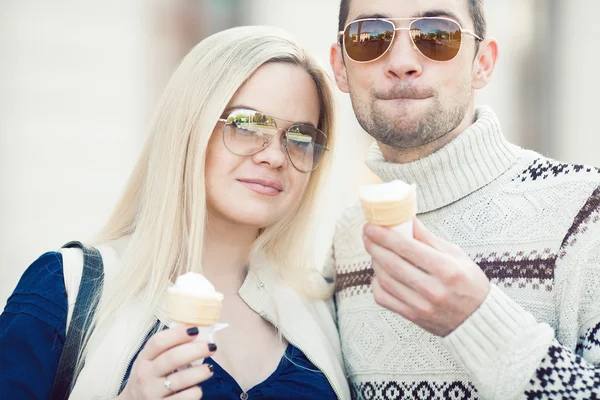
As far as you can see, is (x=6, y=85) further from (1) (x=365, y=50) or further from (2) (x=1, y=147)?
(1) (x=365, y=50)

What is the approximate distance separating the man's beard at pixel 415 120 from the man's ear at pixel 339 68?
38cm

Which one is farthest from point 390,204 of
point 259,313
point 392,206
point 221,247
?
point 221,247

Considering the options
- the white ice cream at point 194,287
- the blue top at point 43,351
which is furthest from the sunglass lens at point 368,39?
the blue top at point 43,351

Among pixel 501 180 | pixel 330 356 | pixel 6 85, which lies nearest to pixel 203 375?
pixel 330 356

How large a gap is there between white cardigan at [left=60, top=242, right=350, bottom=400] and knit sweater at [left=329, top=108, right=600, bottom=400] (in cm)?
11

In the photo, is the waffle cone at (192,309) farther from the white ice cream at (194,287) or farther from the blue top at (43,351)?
the blue top at (43,351)

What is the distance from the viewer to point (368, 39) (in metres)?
2.82

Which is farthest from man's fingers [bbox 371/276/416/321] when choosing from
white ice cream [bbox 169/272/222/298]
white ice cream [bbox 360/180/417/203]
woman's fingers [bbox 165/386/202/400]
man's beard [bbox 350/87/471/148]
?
man's beard [bbox 350/87/471/148]

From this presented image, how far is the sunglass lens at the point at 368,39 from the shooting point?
2.78 meters

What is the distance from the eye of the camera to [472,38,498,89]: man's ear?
9.72 feet

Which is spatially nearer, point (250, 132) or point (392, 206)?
→ point (392, 206)

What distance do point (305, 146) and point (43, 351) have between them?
51.3 inches

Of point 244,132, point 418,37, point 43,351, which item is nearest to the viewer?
point 43,351

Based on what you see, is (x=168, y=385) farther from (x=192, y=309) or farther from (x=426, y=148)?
(x=426, y=148)
